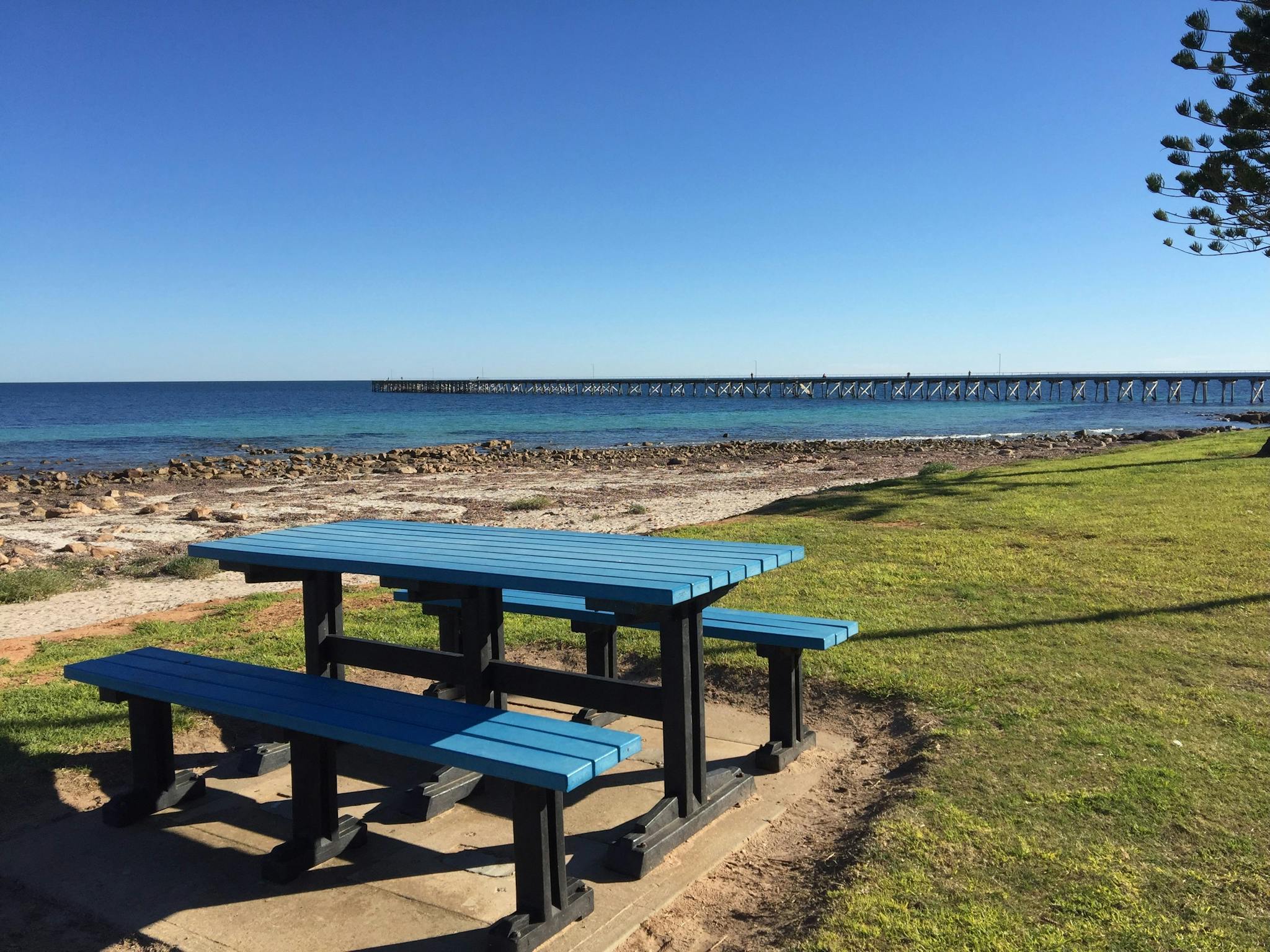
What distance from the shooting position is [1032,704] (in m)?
4.83

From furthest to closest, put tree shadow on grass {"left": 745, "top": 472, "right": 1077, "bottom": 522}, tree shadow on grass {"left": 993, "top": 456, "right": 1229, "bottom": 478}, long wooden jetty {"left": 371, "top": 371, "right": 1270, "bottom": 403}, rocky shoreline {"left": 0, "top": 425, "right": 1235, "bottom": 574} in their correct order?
long wooden jetty {"left": 371, "top": 371, "right": 1270, "bottom": 403}, rocky shoreline {"left": 0, "top": 425, "right": 1235, "bottom": 574}, tree shadow on grass {"left": 993, "top": 456, "right": 1229, "bottom": 478}, tree shadow on grass {"left": 745, "top": 472, "right": 1077, "bottom": 522}

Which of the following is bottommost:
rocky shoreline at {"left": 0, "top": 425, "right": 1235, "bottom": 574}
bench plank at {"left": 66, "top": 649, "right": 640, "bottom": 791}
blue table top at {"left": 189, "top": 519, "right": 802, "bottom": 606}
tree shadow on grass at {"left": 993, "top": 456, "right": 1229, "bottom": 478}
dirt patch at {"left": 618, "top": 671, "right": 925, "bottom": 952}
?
rocky shoreline at {"left": 0, "top": 425, "right": 1235, "bottom": 574}

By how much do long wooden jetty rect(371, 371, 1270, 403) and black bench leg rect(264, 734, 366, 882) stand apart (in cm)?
7912

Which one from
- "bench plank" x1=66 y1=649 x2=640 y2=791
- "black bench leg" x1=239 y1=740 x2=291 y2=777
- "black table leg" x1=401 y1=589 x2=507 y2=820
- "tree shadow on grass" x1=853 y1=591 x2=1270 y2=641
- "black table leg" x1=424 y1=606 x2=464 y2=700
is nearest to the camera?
"bench plank" x1=66 y1=649 x2=640 y2=791

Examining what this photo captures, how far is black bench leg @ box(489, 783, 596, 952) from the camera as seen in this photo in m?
2.92

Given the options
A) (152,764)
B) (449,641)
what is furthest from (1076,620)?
(152,764)

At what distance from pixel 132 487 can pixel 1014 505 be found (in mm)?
22085

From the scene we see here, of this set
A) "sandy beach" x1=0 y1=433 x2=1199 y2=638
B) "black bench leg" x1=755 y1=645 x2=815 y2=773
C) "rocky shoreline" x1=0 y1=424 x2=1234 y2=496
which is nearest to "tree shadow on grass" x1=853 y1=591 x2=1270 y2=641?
"black bench leg" x1=755 y1=645 x2=815 y2=773

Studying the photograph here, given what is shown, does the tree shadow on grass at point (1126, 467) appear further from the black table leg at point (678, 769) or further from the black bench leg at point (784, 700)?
the black table leg at point (678, 769)

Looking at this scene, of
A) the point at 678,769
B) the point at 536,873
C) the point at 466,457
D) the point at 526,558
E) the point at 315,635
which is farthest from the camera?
the point at 466,457

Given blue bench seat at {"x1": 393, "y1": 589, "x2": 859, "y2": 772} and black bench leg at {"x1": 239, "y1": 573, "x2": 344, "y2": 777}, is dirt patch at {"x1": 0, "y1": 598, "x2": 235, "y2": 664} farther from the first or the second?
blue bench seat at {"x1": 393, "y1": 589, "x2": 859, "y2": 772}

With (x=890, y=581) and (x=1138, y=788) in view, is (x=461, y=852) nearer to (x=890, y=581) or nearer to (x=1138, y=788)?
(x=1138, y=788)

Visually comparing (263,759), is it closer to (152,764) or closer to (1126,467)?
(152,764)

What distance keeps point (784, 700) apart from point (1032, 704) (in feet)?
4.57
